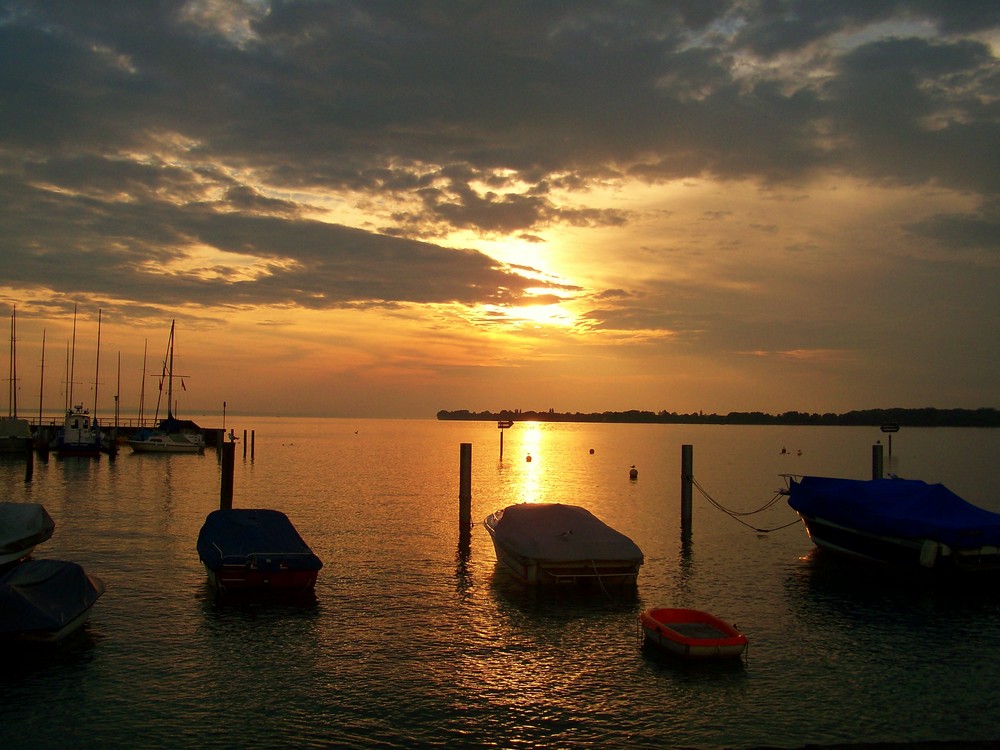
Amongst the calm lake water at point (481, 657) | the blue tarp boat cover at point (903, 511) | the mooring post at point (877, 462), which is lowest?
the calm lake water at point (481, 657)

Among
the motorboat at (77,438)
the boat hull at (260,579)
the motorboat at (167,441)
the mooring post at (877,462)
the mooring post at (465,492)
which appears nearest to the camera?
the boat hull at (260,579)

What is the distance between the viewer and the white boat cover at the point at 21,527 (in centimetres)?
2255

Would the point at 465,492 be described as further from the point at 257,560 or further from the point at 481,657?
the point at 481,657

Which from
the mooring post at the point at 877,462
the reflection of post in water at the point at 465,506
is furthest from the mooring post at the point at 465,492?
the mooring post at the point at 877,462

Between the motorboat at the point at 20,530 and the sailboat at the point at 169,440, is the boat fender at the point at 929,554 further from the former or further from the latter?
the sailboat at the point at 169,440

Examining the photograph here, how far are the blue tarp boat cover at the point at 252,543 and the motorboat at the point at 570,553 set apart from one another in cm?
578

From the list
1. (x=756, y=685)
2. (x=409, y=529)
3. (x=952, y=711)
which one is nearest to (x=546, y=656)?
(x=756, y=685)

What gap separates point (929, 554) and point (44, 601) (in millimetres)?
22724

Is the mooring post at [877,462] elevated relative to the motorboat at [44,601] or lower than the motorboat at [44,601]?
elevated

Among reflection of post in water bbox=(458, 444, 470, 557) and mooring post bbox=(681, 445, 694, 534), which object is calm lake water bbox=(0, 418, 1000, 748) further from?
mooring post bbox=(681, 445, 694, 534)

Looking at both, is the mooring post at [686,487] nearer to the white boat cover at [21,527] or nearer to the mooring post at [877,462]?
the mooring post at [877,462]

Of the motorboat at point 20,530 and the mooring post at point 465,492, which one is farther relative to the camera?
the mooring post at point 465,492

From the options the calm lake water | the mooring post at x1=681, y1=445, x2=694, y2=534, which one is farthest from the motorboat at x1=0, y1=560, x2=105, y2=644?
the mooring post at x1=681, y1=445, x2=694, y2=534

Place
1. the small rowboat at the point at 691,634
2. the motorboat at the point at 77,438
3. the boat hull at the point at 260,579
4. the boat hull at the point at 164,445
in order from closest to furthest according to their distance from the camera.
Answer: the small rowboat at the point at 691,634
the boat hull at the point at 260,579
the motorboat at the point at 77,438
the boat hull at the point at 164,445
